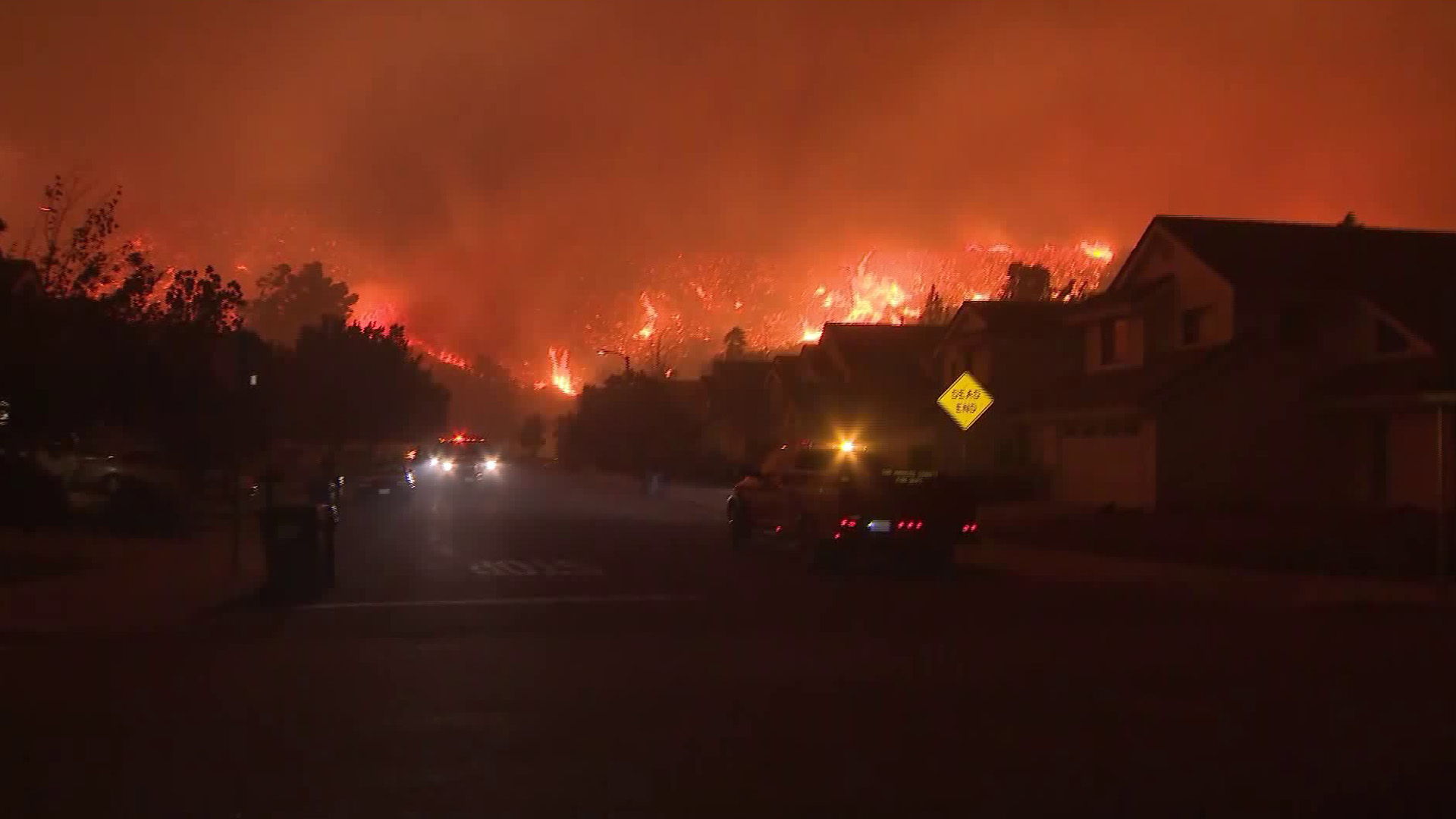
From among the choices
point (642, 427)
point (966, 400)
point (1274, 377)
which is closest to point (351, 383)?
point (642, 427)

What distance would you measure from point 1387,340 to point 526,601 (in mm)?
23714

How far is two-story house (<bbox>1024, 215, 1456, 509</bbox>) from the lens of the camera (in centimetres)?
3222

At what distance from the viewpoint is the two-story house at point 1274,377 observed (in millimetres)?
32219

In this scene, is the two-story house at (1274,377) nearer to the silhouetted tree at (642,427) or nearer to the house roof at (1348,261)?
the house roof at (1348,261)

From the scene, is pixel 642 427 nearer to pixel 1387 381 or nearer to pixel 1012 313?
pixel 1012 313

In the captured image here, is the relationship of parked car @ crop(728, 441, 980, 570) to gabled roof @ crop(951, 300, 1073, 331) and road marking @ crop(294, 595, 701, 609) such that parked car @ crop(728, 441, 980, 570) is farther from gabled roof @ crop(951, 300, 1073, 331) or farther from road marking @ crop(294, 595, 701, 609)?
gabled roof @ crop(951, 300, 1073, 331)

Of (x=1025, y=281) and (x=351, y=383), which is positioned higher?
(x=1025, y=281)

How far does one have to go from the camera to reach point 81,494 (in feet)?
99.1

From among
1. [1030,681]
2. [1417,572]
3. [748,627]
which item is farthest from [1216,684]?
[1417,572]

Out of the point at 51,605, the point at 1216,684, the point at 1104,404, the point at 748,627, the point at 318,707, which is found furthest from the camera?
the point at 1104,404

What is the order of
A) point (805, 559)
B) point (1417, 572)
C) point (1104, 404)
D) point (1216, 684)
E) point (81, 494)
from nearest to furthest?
point (1216, 684)
point (1417, 572)
point (805, 559)
point (81, 494)
point (1104, 404)

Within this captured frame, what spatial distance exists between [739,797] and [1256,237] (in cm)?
3429

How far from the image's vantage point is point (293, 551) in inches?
760

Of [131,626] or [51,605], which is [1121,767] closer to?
[131,626]
